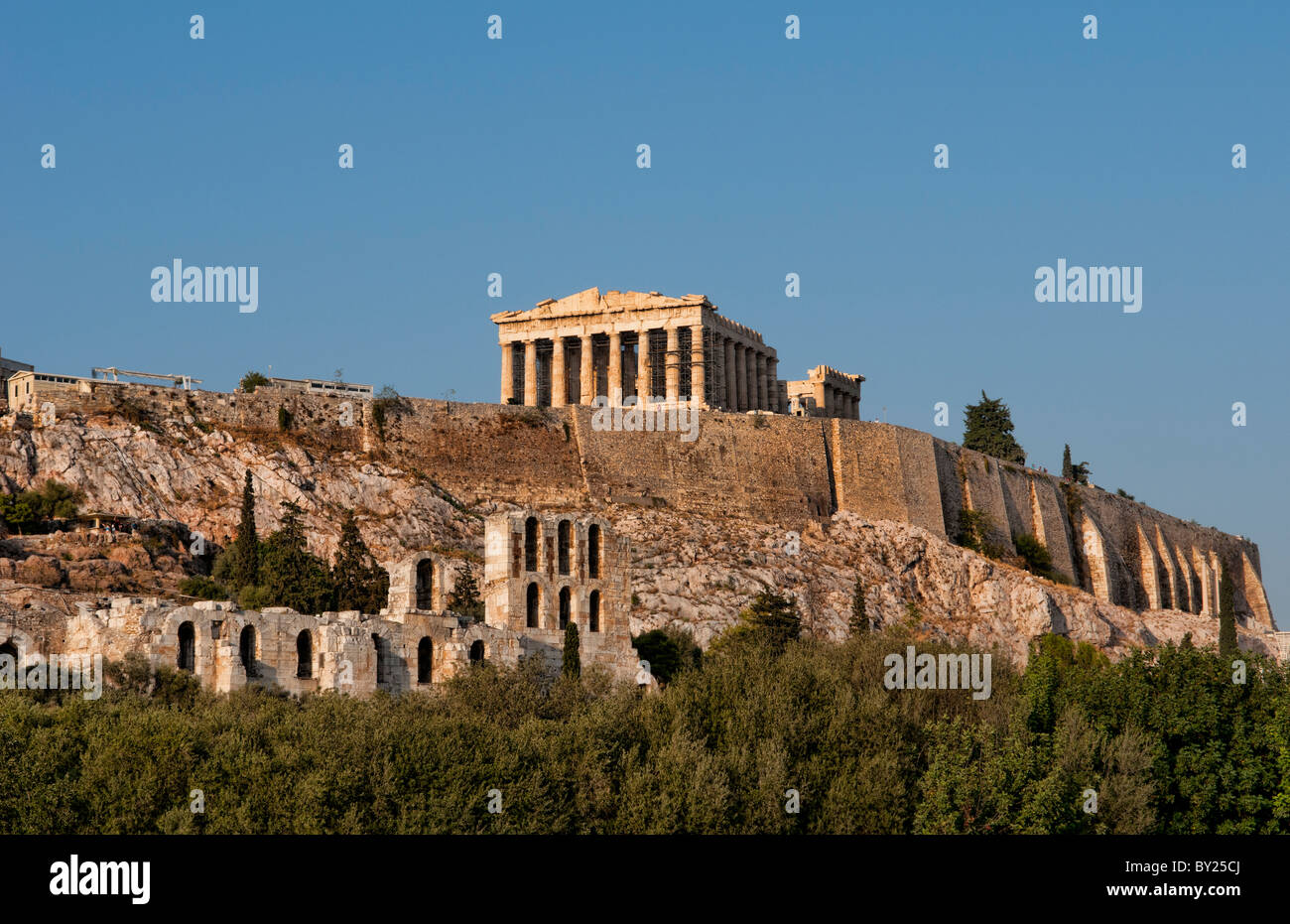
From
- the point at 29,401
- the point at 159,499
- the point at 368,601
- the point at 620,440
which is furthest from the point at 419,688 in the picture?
the point at 620,440

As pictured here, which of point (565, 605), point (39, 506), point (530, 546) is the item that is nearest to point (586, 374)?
point (39, 506)

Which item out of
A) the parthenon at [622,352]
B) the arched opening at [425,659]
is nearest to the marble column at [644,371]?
the parthenon at [622,352]

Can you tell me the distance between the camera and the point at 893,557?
3164 inches

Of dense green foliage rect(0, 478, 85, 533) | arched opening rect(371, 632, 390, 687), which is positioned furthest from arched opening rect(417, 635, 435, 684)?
dense green foliage rect(0, 478, 85, 533)

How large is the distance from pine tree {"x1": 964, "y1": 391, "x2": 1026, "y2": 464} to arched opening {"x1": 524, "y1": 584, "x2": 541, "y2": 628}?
59578 millimetres

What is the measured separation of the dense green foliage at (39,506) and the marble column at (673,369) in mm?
28863

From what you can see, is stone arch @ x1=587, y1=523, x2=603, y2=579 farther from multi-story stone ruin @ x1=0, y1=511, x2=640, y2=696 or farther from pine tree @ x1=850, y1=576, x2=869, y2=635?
pine tree @ x1=850, y1=576, x2=869, y2=635

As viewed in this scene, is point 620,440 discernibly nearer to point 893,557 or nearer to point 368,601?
point 893,557

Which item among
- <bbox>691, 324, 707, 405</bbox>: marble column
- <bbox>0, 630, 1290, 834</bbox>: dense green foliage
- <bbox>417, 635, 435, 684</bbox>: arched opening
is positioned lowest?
<bbox>0, 630, 1290, 834</bbox>: dense green foliage

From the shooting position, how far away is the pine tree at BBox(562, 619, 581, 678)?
4862 cm

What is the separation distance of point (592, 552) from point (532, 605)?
227 centimetres

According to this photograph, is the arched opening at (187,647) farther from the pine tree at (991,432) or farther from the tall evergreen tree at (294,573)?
the pine tree at (991,432)

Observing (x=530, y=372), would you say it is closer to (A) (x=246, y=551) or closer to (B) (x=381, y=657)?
(A) (x=246, y=551)
